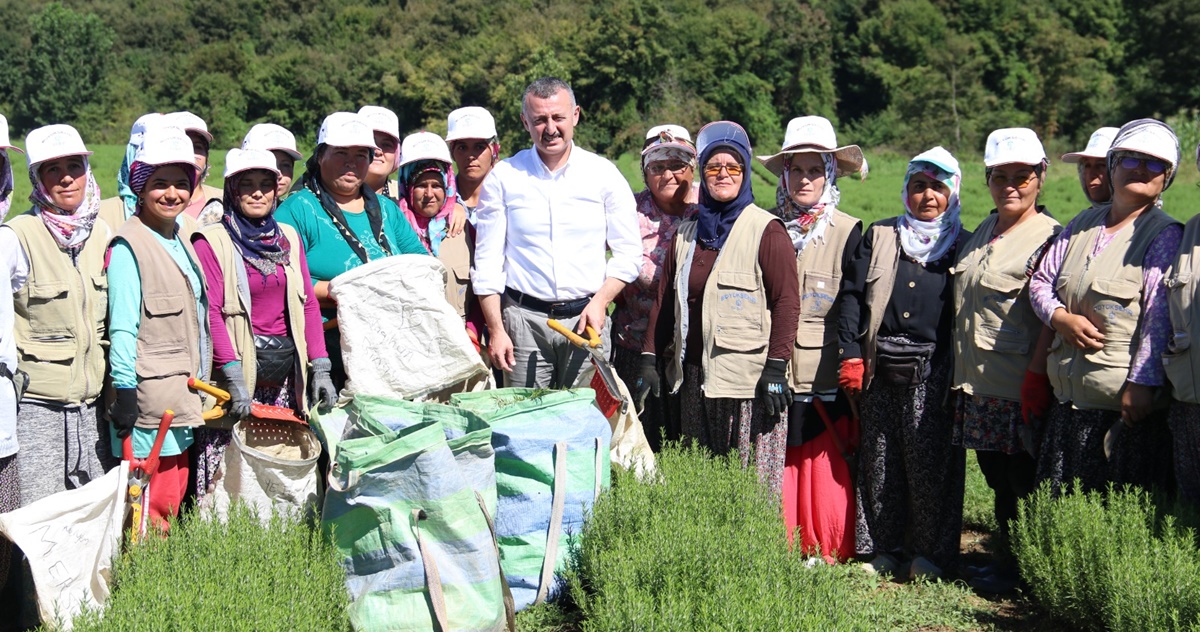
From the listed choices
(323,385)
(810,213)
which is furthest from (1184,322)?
(323,385)

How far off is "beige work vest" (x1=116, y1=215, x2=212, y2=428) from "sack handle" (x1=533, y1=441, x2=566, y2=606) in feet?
4.39

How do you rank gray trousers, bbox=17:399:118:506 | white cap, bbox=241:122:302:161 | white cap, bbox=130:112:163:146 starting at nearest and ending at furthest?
gray trousers, bbox=17:399:118:506
white cap, bbox=130:112:163:146
white cap, bbox=241:122:302:161

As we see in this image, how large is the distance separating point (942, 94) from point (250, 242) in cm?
4678

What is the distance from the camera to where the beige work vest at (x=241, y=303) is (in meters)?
4.38

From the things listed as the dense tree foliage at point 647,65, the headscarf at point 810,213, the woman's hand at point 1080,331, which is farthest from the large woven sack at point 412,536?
the dense tree foliage at point 647,65

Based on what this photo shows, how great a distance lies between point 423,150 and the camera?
5523mm

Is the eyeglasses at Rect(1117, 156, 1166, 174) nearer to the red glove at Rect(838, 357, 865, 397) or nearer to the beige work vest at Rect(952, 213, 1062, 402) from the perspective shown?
the beige work vest at Rect(952, 213, 1062, 402)

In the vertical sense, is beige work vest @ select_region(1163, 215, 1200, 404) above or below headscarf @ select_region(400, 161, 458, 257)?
below

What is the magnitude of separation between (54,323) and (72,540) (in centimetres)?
76

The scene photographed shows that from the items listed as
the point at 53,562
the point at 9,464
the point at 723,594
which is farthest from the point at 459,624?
the point at 9,464

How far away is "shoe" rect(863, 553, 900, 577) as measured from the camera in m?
4.89

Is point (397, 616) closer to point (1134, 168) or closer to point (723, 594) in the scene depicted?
point (723, 594)

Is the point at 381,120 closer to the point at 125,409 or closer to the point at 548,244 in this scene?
the point at 548,244

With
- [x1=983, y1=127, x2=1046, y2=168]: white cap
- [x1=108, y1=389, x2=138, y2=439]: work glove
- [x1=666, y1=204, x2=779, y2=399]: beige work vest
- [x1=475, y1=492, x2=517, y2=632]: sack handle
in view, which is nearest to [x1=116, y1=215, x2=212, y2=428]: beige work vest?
[x1=108, y1=389, x2=138, y2=439]: work glove
